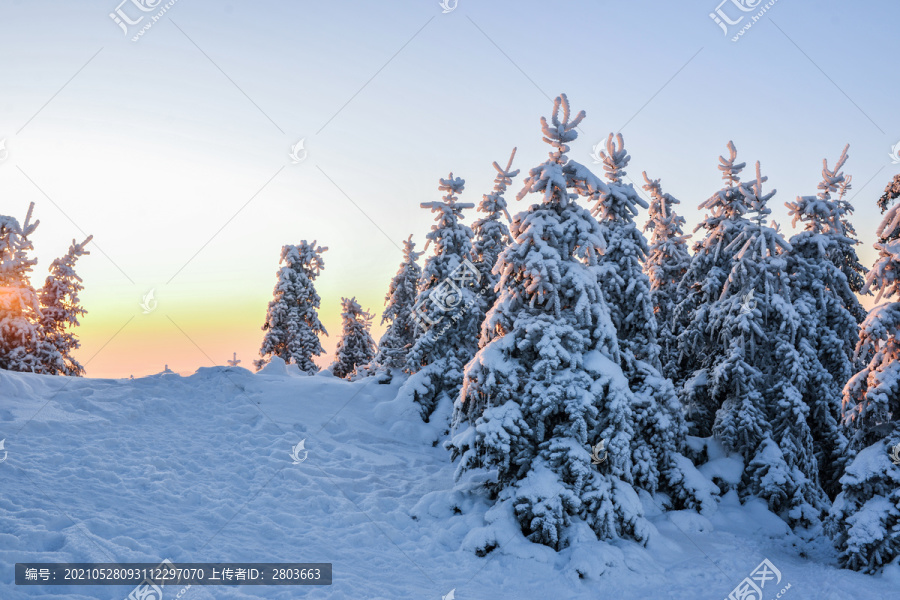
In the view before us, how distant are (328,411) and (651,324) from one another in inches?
494

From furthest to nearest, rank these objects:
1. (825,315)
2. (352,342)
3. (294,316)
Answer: (352,342) < (294,316) < (825,315)

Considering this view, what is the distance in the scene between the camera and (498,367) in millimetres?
→ 12672

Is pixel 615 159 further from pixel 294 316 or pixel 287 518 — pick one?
pixel 294 316

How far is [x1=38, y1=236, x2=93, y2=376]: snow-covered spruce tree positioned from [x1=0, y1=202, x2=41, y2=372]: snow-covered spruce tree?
11.4 ft

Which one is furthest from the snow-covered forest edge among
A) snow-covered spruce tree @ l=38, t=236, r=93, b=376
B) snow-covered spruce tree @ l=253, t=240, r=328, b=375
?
snow-covered spruce tree @ l=253, t=240, r=328, b=375

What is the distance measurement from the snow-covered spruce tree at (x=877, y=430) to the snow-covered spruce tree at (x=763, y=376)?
363 cm

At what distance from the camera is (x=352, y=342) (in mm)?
41219

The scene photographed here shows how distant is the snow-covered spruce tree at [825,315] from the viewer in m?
18.6

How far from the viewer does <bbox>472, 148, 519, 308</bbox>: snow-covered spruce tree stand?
73.8 feet

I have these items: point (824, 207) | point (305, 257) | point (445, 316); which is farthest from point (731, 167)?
point (305, 257)

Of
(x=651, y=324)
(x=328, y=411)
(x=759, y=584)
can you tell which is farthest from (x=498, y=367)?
(x=328, y=411)

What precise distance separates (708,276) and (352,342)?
27.8 metres

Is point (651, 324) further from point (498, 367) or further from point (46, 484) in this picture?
point (46, 484)

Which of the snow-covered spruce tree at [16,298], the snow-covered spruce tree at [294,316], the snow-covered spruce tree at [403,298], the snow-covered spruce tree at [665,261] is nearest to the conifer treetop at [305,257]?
the snow-covered spruce tree at [294,316]
